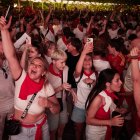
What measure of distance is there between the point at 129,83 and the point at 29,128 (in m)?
1.97

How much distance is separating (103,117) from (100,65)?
4.26 feet

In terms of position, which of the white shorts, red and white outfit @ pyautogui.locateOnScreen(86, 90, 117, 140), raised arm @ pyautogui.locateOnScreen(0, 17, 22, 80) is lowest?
the white shorts

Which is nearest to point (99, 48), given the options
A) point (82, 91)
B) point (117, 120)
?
point (82, 91)

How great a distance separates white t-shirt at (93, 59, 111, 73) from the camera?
4613 millimetres

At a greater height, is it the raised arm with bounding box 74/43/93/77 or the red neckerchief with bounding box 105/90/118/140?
the raised arm with bounding box 74/43/93/77

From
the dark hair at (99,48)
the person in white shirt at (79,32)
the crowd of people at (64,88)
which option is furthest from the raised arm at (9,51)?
the person in white shirt at (79,32)

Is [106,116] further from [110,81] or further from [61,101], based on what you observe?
[61,101]

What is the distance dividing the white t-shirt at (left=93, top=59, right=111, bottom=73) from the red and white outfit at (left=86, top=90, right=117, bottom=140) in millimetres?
1028

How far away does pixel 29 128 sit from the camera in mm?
3336

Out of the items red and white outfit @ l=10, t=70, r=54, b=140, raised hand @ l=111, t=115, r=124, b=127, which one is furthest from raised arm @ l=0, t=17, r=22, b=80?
raised hand @ l=111, t=115, r=124, b=127

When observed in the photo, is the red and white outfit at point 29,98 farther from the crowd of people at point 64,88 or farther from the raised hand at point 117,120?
the raised hand at point 117,120

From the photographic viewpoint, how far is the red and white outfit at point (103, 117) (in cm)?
351

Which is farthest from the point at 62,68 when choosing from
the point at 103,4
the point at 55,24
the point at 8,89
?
the point at 103,4

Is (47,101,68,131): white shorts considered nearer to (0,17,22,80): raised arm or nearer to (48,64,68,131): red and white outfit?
(48,64,68,131): red and white outfit
